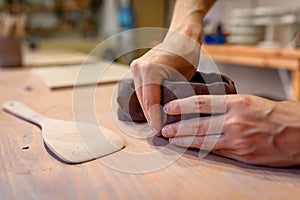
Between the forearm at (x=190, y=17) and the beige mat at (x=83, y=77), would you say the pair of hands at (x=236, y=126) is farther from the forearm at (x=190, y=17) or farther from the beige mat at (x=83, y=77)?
the beige mat at (x=83, y=77)

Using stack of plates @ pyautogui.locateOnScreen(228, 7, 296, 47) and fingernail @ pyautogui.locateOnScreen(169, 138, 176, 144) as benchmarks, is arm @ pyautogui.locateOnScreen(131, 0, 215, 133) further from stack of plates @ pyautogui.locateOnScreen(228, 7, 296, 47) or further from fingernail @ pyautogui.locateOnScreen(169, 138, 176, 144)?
stack of plates @ pyautogui.locateOnScreen(228, 7, 296, 47)

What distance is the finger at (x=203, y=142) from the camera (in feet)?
1.22

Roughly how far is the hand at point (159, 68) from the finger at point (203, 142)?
41 mm

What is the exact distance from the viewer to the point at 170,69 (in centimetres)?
47

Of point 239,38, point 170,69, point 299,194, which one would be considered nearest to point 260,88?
point 239,38

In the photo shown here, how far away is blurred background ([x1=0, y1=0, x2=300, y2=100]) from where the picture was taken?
5.13 feet

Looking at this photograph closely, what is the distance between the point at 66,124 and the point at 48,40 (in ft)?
9.70

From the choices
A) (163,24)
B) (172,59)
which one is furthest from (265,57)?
(163,24)

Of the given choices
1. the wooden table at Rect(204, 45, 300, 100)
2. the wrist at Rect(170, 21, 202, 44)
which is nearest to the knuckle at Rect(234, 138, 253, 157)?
the wrist at Rect(170, 21, 202, 44)

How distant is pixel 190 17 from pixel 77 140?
36 cm

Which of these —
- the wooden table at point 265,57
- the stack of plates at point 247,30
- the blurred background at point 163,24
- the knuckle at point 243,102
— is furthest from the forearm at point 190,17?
the stack of plates at point 247,30

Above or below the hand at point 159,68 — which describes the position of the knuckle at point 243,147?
below

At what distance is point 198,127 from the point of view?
378mm

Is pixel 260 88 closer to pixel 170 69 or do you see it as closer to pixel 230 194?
pixel 170 69
